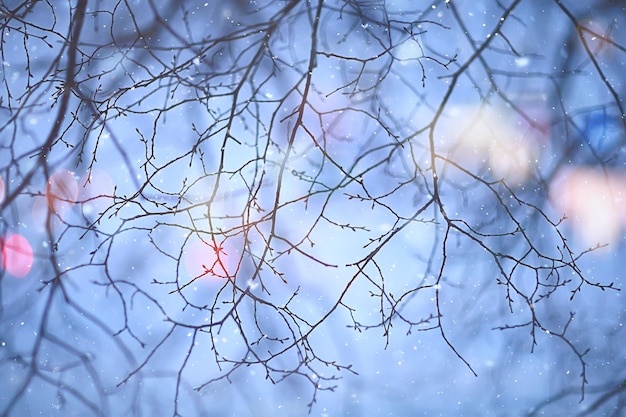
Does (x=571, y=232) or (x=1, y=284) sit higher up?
(x=1, y=284)

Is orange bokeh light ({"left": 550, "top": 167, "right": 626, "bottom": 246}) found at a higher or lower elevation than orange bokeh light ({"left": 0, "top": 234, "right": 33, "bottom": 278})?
lower

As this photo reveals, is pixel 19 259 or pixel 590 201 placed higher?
pixel 19 259

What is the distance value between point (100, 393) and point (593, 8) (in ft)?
7.60

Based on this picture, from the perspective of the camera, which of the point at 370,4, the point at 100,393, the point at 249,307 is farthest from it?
the point at 249,307

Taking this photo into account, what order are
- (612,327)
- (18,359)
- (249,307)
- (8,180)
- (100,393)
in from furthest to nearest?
(249,307)
(612,327)
(18,359)
(100,393)
(8,180)

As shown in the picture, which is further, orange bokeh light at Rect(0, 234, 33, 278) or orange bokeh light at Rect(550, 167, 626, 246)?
orange bokeh light at Rect(0, 234, 33, 278)

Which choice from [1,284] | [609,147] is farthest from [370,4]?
[1,284]

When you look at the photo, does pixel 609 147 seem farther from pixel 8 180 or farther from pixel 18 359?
pixel 18 359

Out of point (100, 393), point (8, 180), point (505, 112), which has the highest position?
point (505, 112)

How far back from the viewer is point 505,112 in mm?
2703

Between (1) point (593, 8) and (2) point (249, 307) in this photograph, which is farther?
(2) point (249, 307)

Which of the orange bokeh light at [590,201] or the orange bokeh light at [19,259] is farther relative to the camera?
the orange bokeh light at [19,259]

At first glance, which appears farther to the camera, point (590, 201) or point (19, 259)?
point (19, 259)

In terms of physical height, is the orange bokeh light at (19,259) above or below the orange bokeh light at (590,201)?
above
